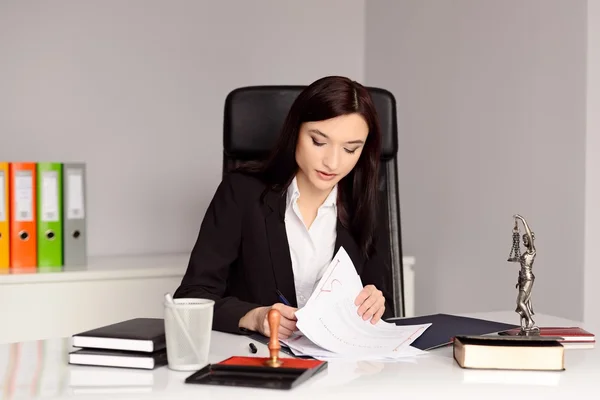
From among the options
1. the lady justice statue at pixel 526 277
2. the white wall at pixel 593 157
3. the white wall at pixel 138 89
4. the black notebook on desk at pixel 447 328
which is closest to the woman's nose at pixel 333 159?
the black notebook on desk at pixel 447 328

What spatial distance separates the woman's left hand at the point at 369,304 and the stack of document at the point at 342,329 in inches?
0.4

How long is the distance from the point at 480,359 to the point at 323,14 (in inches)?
97.1

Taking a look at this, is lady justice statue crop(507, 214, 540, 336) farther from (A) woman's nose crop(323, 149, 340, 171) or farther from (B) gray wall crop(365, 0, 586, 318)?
A: (B) gray wall crop(365, 0, 586, 318)

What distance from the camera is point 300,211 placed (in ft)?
6.62

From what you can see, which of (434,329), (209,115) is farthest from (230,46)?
(434,329)

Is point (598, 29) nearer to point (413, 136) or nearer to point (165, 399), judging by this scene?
point (413, 136)

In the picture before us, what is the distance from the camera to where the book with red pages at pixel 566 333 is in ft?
4.81

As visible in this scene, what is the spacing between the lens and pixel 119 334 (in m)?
1.31

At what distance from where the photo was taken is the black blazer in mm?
1927

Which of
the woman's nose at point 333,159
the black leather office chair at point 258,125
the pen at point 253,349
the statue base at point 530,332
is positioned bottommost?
the pen at point 253,349

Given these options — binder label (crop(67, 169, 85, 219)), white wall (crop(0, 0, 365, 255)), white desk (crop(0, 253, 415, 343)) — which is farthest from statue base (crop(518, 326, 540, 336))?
white wall (crop(0, 0, 365, 255))

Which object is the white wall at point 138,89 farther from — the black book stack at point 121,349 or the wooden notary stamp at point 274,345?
the wooden notary stamp at point 274,345

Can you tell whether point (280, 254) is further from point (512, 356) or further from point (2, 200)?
point (2, 200)

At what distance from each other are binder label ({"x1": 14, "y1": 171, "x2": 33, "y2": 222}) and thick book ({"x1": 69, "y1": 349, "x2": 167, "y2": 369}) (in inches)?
60.6
